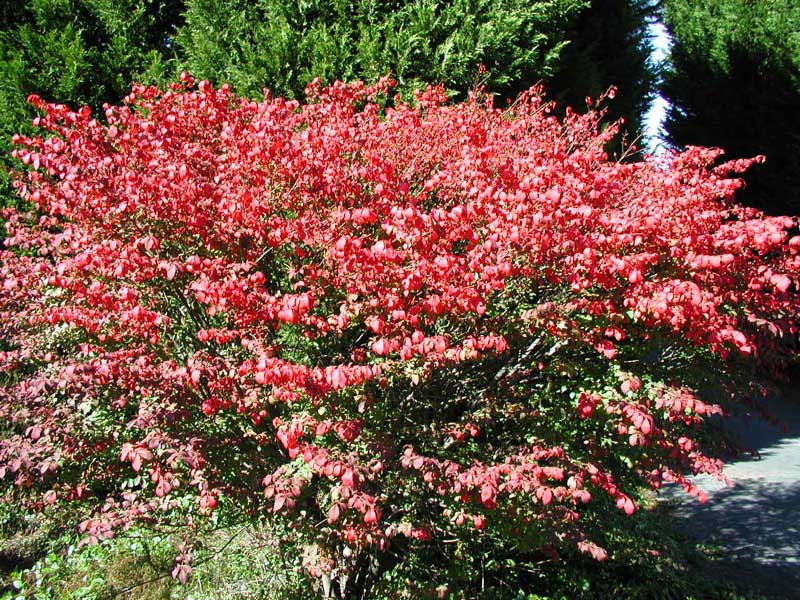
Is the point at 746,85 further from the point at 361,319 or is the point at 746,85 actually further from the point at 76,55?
the point at 361,319

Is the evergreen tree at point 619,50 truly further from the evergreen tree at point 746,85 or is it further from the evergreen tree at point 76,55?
the evergreen tree at point 76,55

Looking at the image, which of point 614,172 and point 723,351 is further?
point 614,172

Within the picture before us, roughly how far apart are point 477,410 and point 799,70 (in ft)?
40.9

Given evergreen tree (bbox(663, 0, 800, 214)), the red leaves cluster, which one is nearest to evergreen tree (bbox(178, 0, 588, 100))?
the red leaves cluster

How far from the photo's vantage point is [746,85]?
43.3 feet

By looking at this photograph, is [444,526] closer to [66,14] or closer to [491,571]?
[491,571]

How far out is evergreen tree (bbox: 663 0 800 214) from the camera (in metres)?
12.4

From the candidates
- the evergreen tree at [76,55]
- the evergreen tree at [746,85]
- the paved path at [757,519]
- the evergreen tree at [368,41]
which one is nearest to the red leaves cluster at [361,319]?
the paved path at [757,519]

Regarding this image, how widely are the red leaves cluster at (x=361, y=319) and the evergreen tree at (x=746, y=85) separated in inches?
428

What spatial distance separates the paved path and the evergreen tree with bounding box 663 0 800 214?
255 inches

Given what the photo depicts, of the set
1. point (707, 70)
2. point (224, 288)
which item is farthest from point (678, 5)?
point (224, 288)

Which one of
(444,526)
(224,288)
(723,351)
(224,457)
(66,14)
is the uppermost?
(66,14)

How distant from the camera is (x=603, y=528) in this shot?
4.90 m

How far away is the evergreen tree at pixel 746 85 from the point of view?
1239 cm
